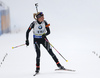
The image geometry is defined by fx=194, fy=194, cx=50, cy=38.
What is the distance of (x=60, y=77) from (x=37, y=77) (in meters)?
0.60

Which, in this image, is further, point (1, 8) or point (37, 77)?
point (1, 8)

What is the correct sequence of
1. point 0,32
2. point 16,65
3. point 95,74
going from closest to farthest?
point 95,74 < point 16,65 < point 0,32

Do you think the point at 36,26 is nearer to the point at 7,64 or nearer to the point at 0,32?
the point at 7,64

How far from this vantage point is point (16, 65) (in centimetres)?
699

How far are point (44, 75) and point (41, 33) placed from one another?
114 centimetres

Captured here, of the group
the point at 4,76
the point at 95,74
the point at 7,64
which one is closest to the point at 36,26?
the point at 4,76

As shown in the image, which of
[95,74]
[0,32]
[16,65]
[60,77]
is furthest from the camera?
[0,32]

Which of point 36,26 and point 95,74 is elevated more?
point 36,26

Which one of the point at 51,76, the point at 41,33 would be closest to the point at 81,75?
the point at 51,76

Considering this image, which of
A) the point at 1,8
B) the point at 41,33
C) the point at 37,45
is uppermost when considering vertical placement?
the point at 1,8

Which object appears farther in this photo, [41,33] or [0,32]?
[0,32]

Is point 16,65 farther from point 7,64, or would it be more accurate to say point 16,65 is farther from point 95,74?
point 95,74

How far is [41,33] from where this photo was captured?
524 cm

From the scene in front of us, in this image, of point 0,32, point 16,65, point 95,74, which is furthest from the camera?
point 0,32
